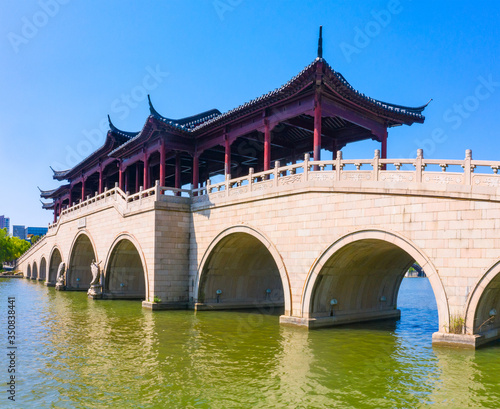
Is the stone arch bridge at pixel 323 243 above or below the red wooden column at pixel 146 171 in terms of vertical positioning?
below

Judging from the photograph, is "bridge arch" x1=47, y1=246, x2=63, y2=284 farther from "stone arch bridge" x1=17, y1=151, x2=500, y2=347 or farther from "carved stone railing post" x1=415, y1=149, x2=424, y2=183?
"carved stone railing post" x1=415, y1=149, x2=424, y2=183

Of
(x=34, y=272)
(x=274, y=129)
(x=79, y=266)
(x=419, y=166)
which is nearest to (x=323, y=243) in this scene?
(x=419, y=166)

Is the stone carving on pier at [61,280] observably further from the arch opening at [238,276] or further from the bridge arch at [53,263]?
the arch opening at [238,276]

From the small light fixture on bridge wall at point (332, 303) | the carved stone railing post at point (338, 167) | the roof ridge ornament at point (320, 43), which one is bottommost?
the small light fixture on bridge wall at point (332, 303)

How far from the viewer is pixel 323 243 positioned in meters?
13.4

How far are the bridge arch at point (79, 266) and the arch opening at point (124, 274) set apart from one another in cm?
720

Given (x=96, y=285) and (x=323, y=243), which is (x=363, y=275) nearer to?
(x=323, y=243)

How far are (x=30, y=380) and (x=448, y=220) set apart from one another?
983 centimetres

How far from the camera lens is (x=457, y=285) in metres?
10.5

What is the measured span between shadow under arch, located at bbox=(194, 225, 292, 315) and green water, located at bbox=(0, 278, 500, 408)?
10.4 ft

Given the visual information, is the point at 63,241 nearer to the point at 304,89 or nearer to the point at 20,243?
the point at 304,89

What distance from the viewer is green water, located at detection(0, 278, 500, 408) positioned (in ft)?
25.3

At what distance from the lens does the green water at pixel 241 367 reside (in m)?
7.70

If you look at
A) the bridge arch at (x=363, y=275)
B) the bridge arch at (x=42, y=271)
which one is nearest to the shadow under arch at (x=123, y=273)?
the bridge arch at (x=363, y=275)
